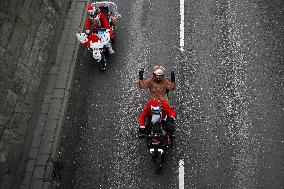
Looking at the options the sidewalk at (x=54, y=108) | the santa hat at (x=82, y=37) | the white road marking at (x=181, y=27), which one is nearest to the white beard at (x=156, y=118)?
the sidewalk at (x=54, y=108)

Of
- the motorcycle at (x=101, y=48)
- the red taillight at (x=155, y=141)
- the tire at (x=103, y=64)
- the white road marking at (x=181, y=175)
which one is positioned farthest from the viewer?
the tire at (x=103, y=64)

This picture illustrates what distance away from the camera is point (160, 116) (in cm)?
1146

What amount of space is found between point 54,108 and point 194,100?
4.41 metres

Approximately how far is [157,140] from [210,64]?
430cm

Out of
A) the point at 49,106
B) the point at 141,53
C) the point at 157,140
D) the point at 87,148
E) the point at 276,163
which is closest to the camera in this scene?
the point at 157,140

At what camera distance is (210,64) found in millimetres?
14281

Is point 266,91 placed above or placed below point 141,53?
below

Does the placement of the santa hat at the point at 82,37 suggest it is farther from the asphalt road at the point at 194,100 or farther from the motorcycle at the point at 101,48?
the asphalt road at the point at 194,100

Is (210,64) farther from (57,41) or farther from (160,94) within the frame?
(57,41)

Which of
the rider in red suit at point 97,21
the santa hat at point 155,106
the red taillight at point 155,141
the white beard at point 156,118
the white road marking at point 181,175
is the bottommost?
the white road marking at point 181,175

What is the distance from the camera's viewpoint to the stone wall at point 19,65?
37.2 feet

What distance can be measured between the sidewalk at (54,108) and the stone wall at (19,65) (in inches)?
17.6

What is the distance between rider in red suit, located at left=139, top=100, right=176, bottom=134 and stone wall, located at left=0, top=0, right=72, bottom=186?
11.6 feet

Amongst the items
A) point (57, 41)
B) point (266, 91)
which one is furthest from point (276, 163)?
point (57, 41)
